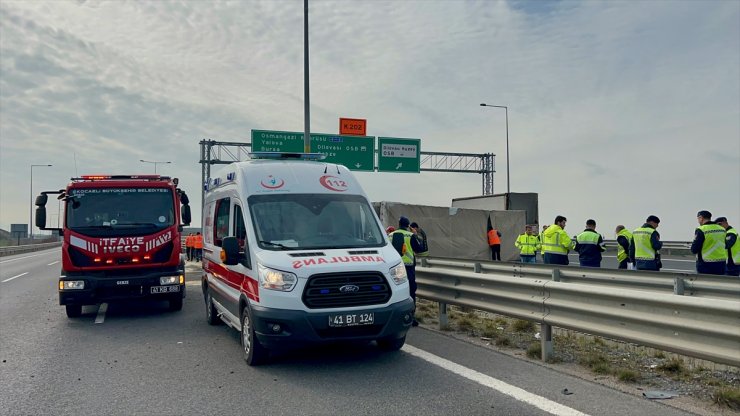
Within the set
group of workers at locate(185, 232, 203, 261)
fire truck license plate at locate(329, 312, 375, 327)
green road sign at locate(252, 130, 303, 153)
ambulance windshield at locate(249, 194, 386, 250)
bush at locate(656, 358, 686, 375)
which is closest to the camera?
bush at locate(656, 358, 686, 375)

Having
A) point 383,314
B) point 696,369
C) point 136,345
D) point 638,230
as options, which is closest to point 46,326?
point 136,345

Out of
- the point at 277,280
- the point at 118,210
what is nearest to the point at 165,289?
the point at 118,210

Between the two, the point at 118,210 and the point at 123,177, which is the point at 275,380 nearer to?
the point at 118,210

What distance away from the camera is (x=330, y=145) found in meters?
26.8

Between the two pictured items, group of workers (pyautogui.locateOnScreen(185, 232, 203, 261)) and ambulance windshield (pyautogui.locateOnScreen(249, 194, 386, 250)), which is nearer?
ambulance windshield (pyautogui.locateOnScreen(249, 194, 386, 250))

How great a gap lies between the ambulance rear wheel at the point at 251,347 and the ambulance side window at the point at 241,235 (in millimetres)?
535

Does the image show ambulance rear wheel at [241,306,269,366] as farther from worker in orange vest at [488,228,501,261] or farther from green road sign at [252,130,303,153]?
green road sign at [252,130,303,153]

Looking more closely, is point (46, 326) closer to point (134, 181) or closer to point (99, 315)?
point (99, 315)

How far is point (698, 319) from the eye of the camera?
196 inches

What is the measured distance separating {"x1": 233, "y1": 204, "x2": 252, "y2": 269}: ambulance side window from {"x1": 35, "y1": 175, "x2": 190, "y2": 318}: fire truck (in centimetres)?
390

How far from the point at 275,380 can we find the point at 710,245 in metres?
8.73

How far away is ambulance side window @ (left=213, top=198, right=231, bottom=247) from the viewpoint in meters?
8.43

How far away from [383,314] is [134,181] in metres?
7.10

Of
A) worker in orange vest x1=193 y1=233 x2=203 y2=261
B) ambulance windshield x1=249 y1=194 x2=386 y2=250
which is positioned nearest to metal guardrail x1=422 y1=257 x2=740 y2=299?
ambulance windshield x1=249 y1=194 x2=386 y2=250
